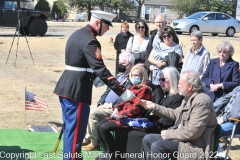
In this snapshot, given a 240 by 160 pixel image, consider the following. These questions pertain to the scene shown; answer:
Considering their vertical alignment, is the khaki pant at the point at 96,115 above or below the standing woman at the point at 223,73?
below

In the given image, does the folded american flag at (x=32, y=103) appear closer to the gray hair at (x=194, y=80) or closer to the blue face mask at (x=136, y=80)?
the blue face mask at (x=136, y=80)

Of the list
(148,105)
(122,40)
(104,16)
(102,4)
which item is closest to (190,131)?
(148,105)

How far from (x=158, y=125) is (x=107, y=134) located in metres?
0.59

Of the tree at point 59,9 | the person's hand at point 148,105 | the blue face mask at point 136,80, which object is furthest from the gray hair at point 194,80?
the tree at point 59,9

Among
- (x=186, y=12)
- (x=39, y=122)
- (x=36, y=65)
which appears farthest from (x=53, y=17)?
(x=39, y=122)

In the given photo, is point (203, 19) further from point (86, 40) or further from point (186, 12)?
point (186, 12)

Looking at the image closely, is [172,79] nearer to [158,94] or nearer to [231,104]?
[158,94]

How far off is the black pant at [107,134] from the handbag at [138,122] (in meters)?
0.11

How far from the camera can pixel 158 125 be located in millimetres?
5344

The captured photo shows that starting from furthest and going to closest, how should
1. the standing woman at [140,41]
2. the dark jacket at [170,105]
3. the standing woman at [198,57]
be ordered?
the standing woman at [140,41], the standing woman at [198,57], the dark jacket at [170,105]

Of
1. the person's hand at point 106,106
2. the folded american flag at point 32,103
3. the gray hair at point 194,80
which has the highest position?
the gray hair at point 194,80

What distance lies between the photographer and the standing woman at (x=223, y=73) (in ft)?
20.4

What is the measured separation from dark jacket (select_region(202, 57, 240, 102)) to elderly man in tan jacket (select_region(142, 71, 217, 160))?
1.50 m

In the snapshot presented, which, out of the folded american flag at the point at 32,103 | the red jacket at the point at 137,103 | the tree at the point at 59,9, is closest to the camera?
the red jacket at the point at 137,103
